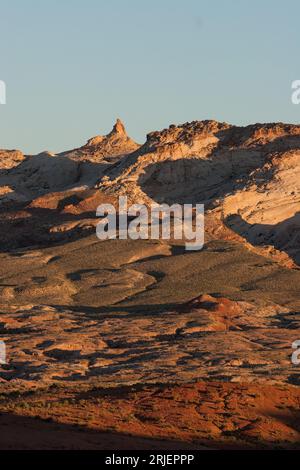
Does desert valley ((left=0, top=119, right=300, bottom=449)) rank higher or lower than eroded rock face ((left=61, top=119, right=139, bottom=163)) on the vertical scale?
lower

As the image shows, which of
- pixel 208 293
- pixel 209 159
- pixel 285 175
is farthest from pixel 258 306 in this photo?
pixel 209 159

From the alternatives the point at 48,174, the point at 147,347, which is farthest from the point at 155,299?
the point at 48,174

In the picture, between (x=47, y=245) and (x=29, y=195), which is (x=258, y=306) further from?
(x=29, y=195)

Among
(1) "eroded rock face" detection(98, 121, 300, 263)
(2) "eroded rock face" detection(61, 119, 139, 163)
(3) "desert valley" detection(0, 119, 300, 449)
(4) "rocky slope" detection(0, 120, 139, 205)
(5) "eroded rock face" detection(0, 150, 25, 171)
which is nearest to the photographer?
(3) "desert valley" detection(0, 119, 300, 449)

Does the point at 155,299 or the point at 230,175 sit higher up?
the point at 230,175

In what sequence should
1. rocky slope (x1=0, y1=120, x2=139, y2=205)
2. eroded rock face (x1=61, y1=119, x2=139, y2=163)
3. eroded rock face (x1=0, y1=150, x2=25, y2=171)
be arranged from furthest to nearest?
1. eroded rock face (x1=0, y1=150, x2=25, y2=171)
2. eroded rock face (x1=61, y1=119, x2=139, y2=163)
3. rocky slope (x1=0, y1=120, x2=139, y2=205)

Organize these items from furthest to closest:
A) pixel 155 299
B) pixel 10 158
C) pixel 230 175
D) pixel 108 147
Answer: pixel 10 158 → pixel 108 147 → pixel 230 175 → pixel 155 299

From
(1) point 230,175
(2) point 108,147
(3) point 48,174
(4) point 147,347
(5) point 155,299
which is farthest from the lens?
(2) point 108,147

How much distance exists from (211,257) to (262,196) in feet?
53.5

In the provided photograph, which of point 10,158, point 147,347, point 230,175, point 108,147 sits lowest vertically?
point 147,347

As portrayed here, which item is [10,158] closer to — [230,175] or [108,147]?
[108,147]

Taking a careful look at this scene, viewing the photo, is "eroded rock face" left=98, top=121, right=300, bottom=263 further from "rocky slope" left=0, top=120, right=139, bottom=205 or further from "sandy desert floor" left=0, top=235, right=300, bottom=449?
"sandy desert floor" left=0, top=235, right=300, bottom=449

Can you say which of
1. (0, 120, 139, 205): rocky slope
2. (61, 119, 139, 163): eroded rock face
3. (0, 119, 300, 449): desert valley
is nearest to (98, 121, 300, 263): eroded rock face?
(0, 119, 300, 449): desert valley

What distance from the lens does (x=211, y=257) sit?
2549 inches
